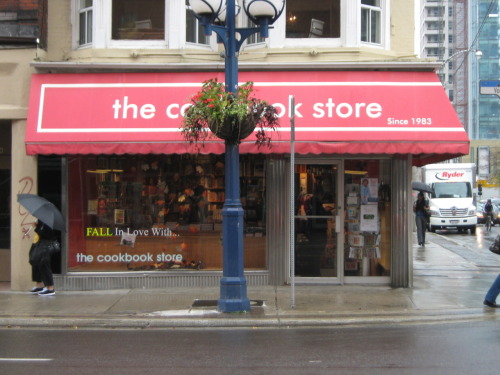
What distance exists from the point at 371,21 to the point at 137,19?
4861mm

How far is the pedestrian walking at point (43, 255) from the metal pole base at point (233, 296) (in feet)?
11.8

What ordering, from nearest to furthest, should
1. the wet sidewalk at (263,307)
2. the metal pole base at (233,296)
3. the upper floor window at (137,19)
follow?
the wet sidewalk at (263,307) → the metal pole base at (233,296) → the upper floor window at (137,19)

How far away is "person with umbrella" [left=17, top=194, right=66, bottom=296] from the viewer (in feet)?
34.9

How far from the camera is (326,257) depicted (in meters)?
12.2

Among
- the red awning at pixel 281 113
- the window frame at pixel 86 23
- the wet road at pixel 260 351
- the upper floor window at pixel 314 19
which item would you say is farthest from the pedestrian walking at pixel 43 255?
the upper floor window at pixel 314 19

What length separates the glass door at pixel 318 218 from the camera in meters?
12.2

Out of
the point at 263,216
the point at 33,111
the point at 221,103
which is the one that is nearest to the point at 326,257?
the point at 263,216

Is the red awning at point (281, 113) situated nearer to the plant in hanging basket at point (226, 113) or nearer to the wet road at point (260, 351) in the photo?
the plant in hanging basket at point (226, 113)

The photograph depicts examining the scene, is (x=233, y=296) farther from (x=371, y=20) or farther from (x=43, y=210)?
(x=371, y=20)

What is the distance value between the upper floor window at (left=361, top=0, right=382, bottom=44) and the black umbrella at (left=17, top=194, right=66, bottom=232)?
697 centimetres

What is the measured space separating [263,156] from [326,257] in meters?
2.42

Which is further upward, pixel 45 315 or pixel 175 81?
pixel 175 81

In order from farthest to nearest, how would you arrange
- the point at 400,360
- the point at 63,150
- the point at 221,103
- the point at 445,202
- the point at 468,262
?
the point at 445,202
the point at 468,262
the point at 63,150
the point at 221,103
the point at 400,360

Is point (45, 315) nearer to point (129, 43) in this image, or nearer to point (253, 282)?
point (253, 282)
